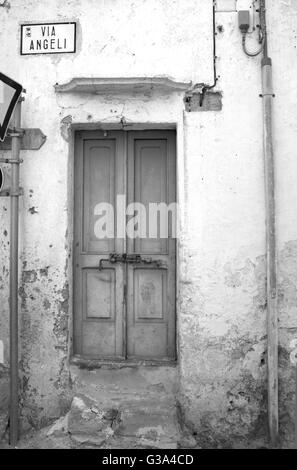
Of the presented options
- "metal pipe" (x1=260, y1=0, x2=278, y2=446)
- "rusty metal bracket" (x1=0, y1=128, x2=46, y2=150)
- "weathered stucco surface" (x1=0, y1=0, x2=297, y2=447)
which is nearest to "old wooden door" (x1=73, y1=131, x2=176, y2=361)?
"weathered stucco surface" (x1=0, y1=0, x2=297, y2=447)

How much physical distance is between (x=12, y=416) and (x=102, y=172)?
240 cm

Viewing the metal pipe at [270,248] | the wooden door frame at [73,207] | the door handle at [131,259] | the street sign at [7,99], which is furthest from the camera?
the door handle at [131,259]

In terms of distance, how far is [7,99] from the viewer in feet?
11.8

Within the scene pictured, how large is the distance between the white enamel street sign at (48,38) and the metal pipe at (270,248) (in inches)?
70.4

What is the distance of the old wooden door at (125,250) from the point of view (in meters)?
4.18

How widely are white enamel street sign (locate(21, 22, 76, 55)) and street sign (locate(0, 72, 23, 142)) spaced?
61cm

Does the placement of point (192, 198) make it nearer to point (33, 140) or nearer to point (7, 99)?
point (33, 140)

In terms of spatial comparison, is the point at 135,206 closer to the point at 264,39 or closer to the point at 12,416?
the point at 264,39

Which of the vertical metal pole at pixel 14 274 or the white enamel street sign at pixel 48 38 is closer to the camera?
the vertical metal pole at pixel 14 274

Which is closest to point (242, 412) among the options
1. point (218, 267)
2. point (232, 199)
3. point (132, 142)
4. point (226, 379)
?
point (226, 379)

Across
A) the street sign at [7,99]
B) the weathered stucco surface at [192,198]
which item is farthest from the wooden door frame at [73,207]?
the street sign at [7,99]

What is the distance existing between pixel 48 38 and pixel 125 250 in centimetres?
214

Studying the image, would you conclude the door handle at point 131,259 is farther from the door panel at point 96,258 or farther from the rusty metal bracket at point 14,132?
the rusty metal bracket at point 14,132

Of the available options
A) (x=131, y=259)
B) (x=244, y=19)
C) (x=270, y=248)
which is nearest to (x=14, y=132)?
(x=131, y=259)
